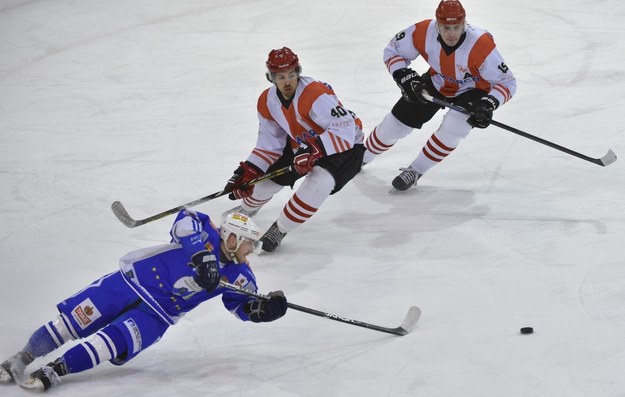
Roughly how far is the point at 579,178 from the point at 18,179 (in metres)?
3.09

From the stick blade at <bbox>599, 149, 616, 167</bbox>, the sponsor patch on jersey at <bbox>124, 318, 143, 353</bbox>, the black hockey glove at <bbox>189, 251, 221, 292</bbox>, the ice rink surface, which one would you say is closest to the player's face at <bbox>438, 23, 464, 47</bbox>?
the ice rink surface

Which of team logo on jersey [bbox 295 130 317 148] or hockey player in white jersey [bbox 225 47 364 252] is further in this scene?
team logo on jersey [bbox 295 130 317 148]

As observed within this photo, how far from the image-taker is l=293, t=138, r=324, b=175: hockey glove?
16.0ft

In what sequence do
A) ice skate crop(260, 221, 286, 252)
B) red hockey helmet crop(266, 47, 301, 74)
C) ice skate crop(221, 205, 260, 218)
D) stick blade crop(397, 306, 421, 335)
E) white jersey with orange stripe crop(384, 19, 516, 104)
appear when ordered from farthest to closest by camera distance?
ice skate crop(221, 205, 260, 218)
white jersey with orange stripe crop(384, 19, 516, 104)
ice skate crop(260, 221, 286, 252)
red hockey helmet crop(266, 47, 301, 74)
stick blade crop(397, 306, 421, 335)

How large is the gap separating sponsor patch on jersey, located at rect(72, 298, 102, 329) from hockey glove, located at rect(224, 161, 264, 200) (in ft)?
4.35

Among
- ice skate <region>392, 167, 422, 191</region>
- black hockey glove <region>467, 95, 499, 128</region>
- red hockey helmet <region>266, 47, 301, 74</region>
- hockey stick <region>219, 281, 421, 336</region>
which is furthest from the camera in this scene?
ice skate <region>392, 167, 422, 191</region>

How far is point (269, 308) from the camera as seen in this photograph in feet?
12.8

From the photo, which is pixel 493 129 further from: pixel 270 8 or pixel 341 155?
pixel 270 8

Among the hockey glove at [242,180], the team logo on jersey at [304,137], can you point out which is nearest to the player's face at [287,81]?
the team logo on jersey at [304,137]

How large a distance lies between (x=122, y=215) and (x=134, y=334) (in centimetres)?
132

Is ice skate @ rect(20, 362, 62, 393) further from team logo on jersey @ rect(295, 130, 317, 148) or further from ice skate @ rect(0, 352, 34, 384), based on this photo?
team logo on jersey @ rect(295, 130, 317, 148)

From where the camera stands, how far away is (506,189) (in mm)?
5535

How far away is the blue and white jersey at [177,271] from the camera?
3896 millimetres

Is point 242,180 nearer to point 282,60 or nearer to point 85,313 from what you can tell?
point 282,60
